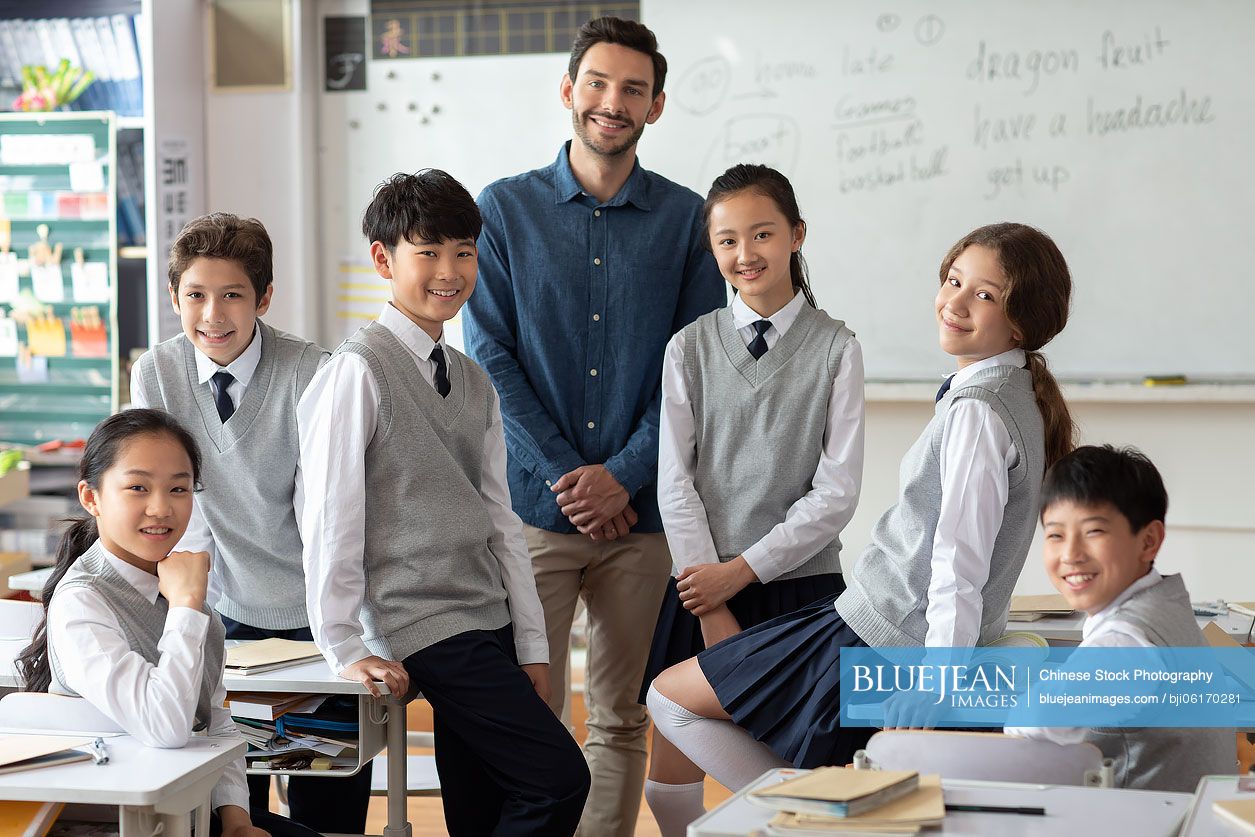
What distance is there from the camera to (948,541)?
1.73m

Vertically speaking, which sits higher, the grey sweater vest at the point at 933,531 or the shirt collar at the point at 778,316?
the shirt collar at the point at 778,316

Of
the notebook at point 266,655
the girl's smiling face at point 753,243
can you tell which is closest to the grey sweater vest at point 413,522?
the notebook at point 266,655

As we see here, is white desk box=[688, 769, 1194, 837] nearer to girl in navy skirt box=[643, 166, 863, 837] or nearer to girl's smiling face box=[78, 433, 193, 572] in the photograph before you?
girl in navy skirt box=[643, 166, 863, 837]

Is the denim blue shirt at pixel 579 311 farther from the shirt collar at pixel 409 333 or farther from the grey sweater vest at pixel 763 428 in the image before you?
the shirt collar at pixel 409 333

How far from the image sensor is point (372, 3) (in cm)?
411

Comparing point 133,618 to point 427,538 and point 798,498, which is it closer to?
point 427,538

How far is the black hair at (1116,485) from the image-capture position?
5.06 feet

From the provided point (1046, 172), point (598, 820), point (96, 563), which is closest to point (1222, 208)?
point (1046, 172)

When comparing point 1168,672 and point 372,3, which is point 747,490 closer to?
point 1168,672

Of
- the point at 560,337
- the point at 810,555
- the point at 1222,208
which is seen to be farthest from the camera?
the point at 1222,208

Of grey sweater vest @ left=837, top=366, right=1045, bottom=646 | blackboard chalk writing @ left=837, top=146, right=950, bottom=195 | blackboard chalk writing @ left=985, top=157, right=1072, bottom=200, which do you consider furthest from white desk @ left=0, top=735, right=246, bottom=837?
blackboard chalk writing @ left=985, top=157, right=1072, bottom=200

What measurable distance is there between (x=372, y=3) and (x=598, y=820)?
9.19ft

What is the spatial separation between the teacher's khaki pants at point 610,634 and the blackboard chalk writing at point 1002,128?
1.93 meters

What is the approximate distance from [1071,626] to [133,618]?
1.52 metres
